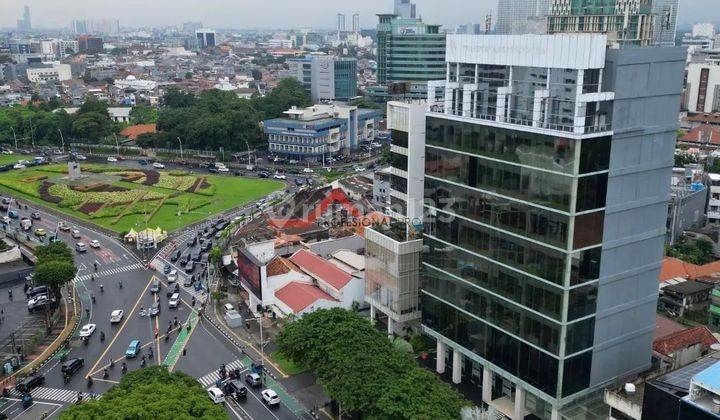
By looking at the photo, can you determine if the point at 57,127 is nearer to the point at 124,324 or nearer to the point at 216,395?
the point at 124,324

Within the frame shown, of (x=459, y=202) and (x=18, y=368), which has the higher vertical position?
(x=459, y=202)

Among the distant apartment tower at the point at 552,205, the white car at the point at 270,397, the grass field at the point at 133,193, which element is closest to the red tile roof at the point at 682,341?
the distant apartment tower at the point at 552,205

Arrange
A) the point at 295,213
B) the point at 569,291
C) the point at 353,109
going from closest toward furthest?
the point at 569,291, the point at 295,213, the point at 353,109

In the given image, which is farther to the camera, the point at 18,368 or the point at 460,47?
the point at 18,368

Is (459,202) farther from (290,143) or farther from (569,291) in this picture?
(290,143)

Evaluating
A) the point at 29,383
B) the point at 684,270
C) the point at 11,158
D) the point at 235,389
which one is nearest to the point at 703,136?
the point at 684,270

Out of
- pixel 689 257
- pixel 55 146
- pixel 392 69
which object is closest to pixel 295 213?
pixel 689 257

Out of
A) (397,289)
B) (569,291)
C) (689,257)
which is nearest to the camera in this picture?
(569,291)

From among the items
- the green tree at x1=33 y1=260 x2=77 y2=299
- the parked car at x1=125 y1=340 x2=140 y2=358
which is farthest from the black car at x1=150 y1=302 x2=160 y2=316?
the green tree at x1=33 y1=260 x2=77 y2=299
